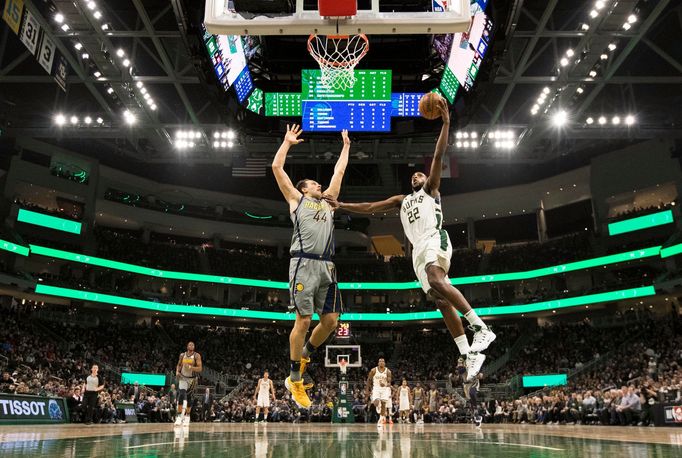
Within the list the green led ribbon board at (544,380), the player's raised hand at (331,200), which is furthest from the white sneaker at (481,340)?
the green led ribbon board at (544,380)

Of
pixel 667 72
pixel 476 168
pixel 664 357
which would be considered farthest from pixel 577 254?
pixel 667 72

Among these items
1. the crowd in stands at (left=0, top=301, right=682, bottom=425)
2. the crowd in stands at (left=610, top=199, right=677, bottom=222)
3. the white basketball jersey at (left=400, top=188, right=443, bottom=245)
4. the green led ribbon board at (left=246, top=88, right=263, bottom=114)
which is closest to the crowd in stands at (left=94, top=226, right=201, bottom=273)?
the crowd in stands at (left=0, top=301, right=682, bottom=425)

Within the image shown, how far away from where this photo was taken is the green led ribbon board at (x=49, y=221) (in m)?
30.9

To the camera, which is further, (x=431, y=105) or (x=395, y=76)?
(x=395, y=76)

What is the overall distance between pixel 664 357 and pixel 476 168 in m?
17.4

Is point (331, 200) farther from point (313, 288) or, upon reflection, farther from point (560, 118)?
point (560, 118)

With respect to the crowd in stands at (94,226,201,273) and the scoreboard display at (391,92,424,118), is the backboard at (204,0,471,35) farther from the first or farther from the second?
the crowd in stands at (94,226,201,273)

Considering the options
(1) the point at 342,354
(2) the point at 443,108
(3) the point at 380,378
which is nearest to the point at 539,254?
(1) the point at 342,354

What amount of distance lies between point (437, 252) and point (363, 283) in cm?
3425

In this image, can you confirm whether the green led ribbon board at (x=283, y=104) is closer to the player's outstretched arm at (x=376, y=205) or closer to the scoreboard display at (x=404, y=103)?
the scoreboard display at (x=404, y=103)

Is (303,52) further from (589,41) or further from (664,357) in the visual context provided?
(664,357)

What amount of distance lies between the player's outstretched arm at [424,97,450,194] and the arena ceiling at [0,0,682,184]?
6.87m

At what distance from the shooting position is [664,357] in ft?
74.8

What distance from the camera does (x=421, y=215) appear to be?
5930 millimetres
